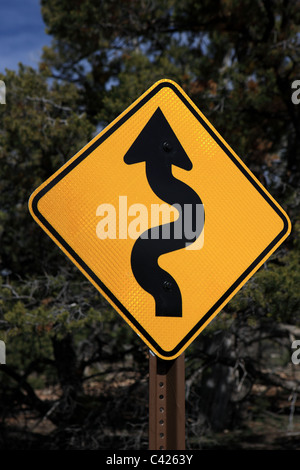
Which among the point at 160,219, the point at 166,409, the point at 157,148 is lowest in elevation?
the point at 166,409

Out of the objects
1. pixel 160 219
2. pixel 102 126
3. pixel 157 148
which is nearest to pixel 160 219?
pixel 160 219

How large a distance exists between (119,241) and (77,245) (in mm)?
178

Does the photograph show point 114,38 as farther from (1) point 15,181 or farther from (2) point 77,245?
(2) point 77,245

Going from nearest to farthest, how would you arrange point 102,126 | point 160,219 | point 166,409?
1. point 166,409
2. point 160,219
3. point 102,126

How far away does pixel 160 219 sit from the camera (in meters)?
2.18

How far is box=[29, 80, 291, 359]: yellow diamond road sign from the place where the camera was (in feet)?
7.03

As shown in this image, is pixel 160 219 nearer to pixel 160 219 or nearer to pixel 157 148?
pixel 160 219

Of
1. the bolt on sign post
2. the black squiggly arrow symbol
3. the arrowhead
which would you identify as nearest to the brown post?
the bolt on sign post

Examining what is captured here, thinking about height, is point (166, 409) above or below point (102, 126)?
below

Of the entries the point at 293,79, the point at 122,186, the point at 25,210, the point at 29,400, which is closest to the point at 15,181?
the point at 25,210

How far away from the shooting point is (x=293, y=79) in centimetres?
830

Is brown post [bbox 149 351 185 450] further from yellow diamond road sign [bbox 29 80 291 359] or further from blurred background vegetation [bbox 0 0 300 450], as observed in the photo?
blurred background vegetation [bbox 0 0 300 450]

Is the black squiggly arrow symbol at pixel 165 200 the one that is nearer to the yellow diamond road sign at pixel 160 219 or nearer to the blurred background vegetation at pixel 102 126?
the yellow diamond road sign at pixel 160 219

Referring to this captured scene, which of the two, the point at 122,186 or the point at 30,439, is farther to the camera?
the point at 30,439
